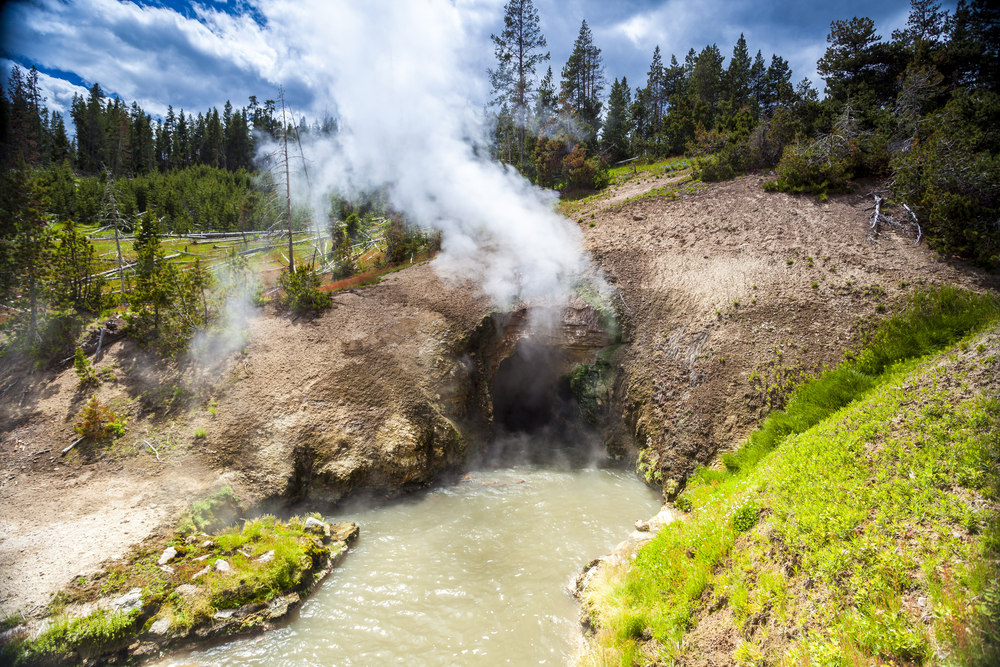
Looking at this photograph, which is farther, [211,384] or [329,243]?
[329,243]

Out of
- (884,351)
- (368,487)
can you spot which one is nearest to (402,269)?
(368,487)

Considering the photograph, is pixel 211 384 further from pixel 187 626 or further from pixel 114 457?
pixel 187 626

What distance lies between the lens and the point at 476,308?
51.6ft

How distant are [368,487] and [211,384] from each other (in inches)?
237

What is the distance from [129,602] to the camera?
7410 mm

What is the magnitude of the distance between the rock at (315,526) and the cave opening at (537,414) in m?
6.04

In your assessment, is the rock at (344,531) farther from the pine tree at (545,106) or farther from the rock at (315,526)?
the pine tree at (545,106)

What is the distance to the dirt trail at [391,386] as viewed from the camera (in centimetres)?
1004

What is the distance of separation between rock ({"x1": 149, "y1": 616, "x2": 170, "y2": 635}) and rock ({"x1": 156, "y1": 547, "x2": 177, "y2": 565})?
1.40m

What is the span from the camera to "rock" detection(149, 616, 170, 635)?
23.7ft

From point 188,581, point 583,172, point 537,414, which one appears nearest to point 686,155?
point 583,172

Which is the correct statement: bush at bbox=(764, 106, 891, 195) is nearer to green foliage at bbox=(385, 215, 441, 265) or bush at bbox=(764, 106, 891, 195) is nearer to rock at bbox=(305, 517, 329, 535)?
green foliage at bbox=(385, 215, 441, 265)

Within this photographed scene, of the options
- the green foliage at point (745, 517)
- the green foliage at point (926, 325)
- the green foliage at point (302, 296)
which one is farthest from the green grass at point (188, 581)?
the green foliage at point (926, 325)

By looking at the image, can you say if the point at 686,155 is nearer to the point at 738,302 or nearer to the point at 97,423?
the point at 738,302
